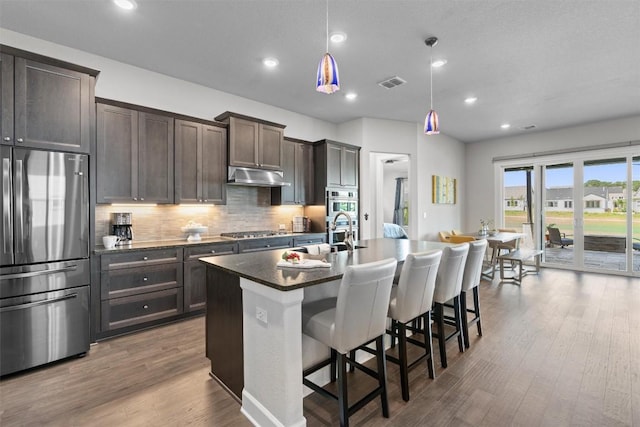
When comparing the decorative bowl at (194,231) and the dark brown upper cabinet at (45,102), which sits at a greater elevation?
the dark brown upper cabinet at (45,102)

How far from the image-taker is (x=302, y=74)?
12.8 ft

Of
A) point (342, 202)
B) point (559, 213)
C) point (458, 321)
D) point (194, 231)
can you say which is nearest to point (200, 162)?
point (194, 231)

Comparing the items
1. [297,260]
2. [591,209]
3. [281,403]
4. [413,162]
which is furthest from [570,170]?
[281,403]

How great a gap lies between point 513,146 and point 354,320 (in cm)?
733

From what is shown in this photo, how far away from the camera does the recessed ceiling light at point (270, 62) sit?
352 centimetres

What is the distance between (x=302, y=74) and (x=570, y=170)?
627 centimetres

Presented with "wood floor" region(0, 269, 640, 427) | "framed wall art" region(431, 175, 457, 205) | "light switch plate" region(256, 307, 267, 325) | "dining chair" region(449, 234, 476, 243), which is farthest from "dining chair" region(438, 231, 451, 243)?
"light switch plate" region(256, 307, 267, 325)

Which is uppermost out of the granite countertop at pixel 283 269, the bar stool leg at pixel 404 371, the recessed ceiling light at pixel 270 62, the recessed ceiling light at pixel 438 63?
the recessed ceiling light at pixel 270 62

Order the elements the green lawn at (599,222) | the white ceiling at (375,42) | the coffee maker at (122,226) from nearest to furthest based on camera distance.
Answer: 1. the white ceiling at (375,42)
2. the coffee maker at (122,226)
3. the green lawn at (599,222)

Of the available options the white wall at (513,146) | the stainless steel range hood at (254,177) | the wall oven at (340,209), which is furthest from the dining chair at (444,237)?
the stainless steel range hood at (254,177)

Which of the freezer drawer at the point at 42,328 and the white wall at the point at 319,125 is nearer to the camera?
the freezer drawer at the point at 42,328

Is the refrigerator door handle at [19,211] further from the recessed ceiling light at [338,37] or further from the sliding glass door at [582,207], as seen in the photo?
the sliding glass door at [582,207]

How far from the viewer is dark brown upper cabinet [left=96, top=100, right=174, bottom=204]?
3266mm

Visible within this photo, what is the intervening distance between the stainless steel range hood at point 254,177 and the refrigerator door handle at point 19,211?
7.00ft
